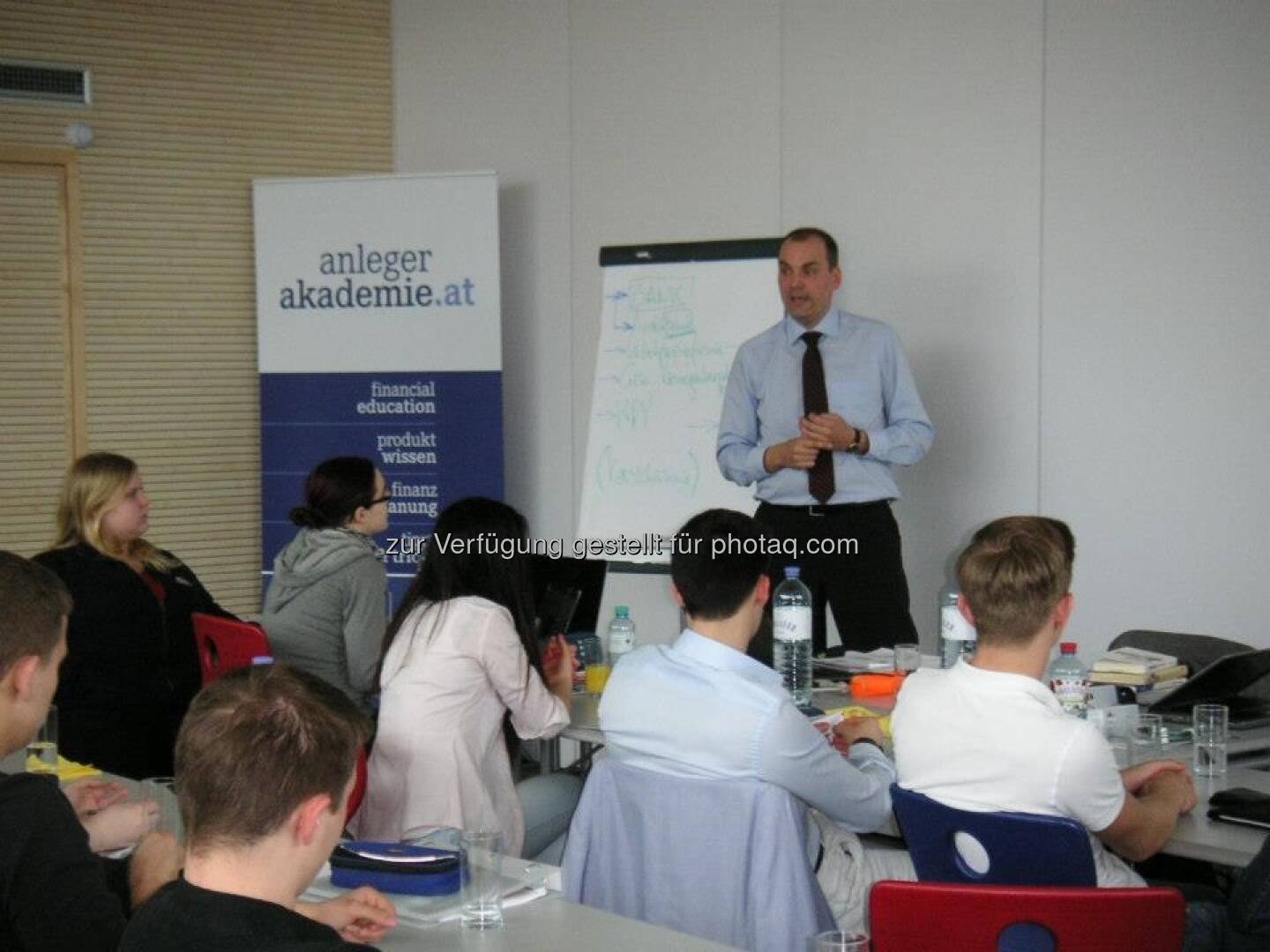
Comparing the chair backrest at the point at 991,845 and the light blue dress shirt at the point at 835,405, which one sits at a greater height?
the light blue dress shirt at the point at 835,405

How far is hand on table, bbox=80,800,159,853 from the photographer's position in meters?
2.57

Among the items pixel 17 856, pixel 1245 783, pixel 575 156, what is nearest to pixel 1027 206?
pixel 575 156

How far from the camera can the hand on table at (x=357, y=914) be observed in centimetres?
217

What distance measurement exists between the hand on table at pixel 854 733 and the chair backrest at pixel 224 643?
1607 mm

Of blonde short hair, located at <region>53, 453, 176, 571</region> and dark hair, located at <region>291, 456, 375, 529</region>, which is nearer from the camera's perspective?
blonde short hair, located at <region>53, 453, 176, 571</region>

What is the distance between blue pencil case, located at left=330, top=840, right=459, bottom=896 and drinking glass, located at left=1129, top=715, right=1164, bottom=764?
62.4 inches

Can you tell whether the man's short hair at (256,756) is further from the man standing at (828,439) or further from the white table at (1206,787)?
the man standing at (828,439)

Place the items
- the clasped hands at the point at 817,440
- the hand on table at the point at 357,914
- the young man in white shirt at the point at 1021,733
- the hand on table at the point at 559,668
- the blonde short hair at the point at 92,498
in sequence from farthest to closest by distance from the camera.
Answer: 1. the clasped hands at the point at 817,440
2. the blonde short hair at the point at 92,498
3. the hand on table at the point at 559,668
4. the young man in white shirt at the point at 1021,733
5. the hand on table at the point at 357,914

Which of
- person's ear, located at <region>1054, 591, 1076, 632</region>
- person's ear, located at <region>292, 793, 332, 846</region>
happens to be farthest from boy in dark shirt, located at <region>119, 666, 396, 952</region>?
person's ear, located at <region>1054, 591, 1076, 632</region>

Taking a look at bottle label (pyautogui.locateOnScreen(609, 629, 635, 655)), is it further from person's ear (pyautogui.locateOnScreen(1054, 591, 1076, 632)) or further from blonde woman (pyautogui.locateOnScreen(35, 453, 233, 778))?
person's ear (pyautogui.locateOnScreen(1054, 591, 1076, 632))

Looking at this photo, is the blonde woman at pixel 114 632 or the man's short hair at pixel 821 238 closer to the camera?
the blonde woman at pixel 114 632

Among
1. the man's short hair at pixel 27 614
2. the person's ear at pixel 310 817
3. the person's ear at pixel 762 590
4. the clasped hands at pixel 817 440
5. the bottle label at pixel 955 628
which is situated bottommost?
the bottle label at pixel 955 628

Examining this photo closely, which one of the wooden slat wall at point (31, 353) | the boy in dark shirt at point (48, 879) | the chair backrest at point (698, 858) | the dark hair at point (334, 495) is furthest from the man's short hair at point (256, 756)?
the wooden slat wall at point (31, 353)

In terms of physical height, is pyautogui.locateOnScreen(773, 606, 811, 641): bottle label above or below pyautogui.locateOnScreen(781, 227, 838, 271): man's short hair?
below
